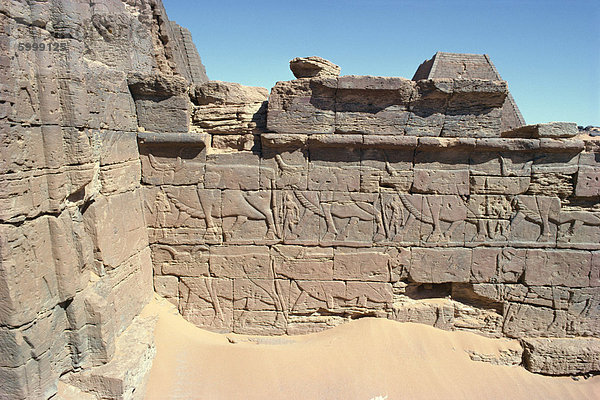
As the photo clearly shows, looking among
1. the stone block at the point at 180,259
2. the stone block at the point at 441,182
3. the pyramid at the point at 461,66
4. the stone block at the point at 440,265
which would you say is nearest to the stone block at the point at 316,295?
the stone block at the point at 440,265

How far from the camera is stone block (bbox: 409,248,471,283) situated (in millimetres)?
4961

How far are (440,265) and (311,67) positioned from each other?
3234mm

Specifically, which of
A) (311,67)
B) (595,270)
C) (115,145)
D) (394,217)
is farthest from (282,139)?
(595,270)

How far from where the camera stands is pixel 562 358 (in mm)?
4930

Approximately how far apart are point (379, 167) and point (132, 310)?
3.61 meters

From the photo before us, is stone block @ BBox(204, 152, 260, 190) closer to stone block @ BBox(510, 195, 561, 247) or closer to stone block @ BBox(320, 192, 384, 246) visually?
stone block @ BBox(320, 192, 384, 246)

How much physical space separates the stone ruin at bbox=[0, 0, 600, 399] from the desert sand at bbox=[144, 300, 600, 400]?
0.66ft

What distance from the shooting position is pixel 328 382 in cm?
425

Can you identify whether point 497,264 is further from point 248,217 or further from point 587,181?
point 248,217

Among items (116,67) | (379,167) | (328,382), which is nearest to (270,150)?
(379,167)

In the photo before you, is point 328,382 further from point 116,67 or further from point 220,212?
point 116,67

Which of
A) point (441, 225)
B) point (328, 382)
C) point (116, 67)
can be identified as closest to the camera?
point (328, 382)

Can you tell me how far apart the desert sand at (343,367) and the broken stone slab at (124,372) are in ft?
0.58

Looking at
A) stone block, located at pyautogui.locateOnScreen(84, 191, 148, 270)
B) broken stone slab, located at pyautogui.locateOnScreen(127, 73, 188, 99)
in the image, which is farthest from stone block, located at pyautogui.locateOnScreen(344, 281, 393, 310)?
broken stone slab, located at pyautogui.locateOnScreen(127, 73, 188, 99)
